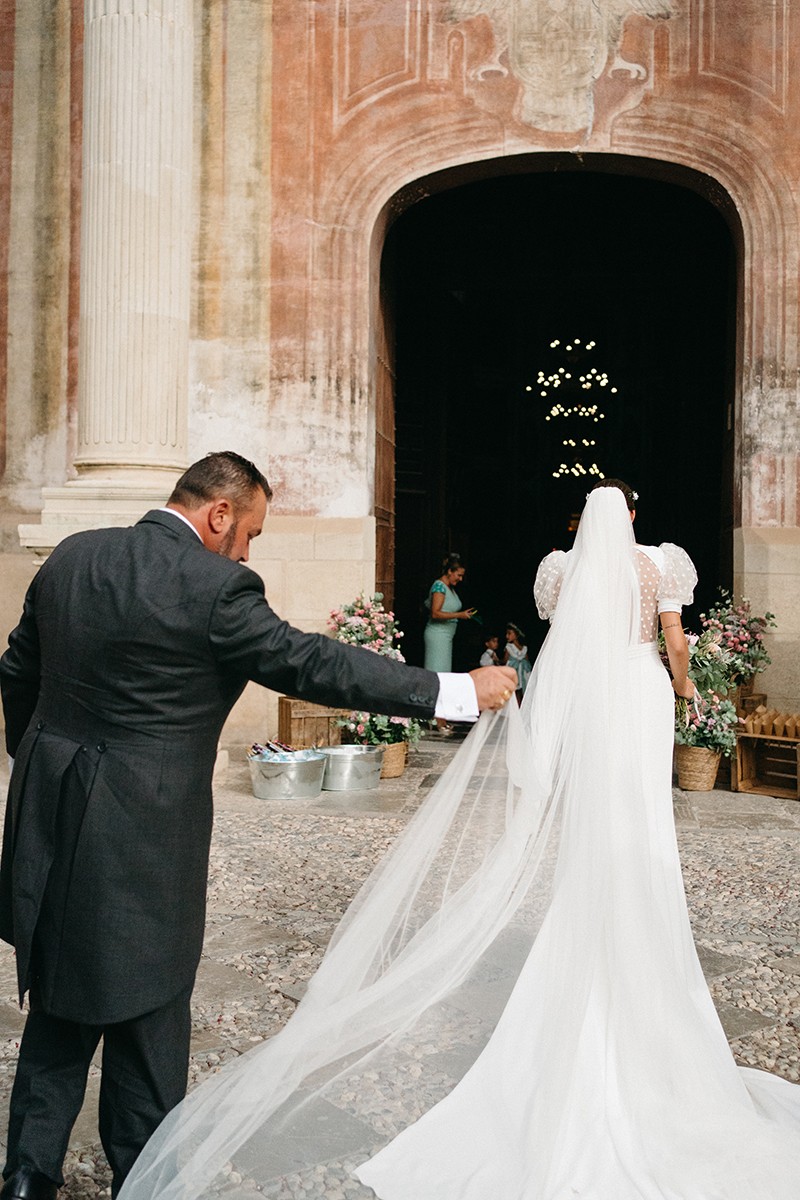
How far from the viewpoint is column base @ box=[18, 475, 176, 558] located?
8734mm

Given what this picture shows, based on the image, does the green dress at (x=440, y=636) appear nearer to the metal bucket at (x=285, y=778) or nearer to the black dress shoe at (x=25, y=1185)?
the metal bucket at (x=285, y=778)

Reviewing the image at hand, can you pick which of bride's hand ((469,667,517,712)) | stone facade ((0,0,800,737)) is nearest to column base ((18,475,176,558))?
stone facade ((0,0,800,737))

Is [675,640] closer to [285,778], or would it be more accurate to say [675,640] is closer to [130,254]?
[285,778]

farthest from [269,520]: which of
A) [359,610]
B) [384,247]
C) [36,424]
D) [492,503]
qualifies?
[492,503]

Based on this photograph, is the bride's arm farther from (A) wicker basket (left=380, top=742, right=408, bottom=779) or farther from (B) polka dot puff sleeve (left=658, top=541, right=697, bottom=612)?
(A) wicker basket (left=380, top=742, right=408, bottom=779)

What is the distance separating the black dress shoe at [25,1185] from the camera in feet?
9.18

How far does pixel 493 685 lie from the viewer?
2885mm

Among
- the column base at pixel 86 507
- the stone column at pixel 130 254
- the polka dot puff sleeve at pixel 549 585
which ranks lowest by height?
the polka dot puff sleeve at pixel 549 585

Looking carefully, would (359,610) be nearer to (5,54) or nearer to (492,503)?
(5,54)

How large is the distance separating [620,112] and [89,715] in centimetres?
906

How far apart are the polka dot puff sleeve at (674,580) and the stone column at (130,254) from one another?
16.3ft

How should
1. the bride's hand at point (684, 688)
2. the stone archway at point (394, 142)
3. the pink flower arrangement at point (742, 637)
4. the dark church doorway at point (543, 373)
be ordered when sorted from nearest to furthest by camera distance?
the bride's hand at point (684, 688) < the pink flower arrangement at point (742, 637) < the stone archway at point (394, 142) < the dark church doorway at point (543, 373)

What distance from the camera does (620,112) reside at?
10352 mm

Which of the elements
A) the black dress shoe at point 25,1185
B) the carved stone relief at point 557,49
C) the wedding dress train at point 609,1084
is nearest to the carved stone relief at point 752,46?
the carved stone relief at point 557,49
